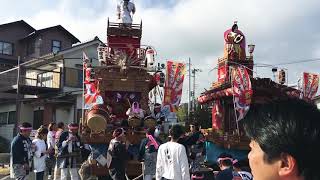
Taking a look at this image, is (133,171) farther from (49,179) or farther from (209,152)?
(209,152)

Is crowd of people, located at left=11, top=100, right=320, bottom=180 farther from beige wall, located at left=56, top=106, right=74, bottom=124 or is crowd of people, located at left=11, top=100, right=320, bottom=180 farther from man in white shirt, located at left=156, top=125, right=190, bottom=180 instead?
beige wall, located at left=56, top=106, right=74, bottom=124

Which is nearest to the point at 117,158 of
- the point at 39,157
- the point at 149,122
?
the point at 39,157

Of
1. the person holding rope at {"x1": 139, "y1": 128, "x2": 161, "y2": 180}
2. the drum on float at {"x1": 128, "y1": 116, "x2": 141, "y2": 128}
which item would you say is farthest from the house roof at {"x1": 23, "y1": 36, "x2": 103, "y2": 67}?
the person holding rope at {"x1": 139, "y1": 128, "x2": 161, "y2": 180}

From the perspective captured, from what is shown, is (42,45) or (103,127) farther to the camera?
(42,45)

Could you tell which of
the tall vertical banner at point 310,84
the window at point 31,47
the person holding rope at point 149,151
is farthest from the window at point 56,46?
the person holding rope at point 149,151

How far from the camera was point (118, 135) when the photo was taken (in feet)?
31.7

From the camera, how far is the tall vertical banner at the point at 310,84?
20.3m

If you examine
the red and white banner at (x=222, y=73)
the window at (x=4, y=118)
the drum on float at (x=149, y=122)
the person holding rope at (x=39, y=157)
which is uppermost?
the red and white banner at (x=222, y=73)

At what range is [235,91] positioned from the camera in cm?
1686

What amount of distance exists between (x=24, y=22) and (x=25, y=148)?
31202 millimetres

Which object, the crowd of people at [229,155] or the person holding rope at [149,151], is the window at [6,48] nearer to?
the crowd of people at [229,155]

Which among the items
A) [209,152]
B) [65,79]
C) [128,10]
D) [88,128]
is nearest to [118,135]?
[88,128]

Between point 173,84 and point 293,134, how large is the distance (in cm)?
1554

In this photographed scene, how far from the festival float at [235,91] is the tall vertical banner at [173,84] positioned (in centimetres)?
183
